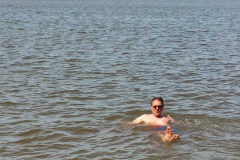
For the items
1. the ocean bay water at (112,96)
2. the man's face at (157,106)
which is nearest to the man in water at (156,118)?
the man's face at (157,106)

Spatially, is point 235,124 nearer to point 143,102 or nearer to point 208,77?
point 143,102

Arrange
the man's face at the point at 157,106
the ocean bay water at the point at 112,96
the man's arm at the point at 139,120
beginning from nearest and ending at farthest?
the ocean bay water at the point at 112,96
the man's face at the point at 157,106
the man's arm at the point at 139,120

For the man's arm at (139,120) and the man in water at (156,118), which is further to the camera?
the man's arm at (139,120)

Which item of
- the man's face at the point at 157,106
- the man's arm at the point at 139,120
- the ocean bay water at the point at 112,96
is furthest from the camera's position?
the man's arm at the point at 139,120

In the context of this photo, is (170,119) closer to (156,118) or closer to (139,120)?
(156,118)

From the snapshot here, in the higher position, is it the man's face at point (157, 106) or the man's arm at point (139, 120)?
the man's face at point (157, 106)

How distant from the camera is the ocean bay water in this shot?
9.24 meters

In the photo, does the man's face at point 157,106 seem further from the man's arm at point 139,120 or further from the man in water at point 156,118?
the man's arm at point 139,120

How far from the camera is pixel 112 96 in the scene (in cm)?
1330

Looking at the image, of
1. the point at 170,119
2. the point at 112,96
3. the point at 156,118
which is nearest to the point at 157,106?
the point at 156,118

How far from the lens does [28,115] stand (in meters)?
11.3

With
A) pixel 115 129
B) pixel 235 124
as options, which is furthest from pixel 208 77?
pixel 115 129

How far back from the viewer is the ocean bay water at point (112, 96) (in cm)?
924

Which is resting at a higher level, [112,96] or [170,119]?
[112,96]
